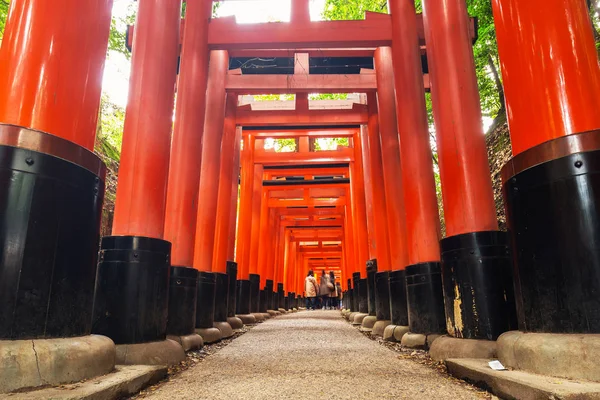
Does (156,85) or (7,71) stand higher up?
(156,85)

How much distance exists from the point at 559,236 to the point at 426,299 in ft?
7.99

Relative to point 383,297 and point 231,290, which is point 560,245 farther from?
point 231,290

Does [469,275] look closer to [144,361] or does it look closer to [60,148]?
[144,361]

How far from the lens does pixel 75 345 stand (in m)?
2.02

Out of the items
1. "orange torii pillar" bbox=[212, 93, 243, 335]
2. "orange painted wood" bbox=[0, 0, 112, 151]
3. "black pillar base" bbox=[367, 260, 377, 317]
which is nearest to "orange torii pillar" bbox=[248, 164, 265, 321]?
"orange torii pillar" bbox=[212, 93, 243, 335]

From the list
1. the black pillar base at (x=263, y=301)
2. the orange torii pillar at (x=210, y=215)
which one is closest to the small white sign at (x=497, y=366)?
the orange torii pillar at (x=210, y=215)

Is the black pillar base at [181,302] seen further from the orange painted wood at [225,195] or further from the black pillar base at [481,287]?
the orange painted wood at [225,195]

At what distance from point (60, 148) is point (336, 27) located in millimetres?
4946

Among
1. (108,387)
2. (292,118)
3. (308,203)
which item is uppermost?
(292,118)

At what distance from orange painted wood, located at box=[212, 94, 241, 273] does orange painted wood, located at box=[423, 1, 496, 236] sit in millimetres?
4668

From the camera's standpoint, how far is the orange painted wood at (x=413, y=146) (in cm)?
471

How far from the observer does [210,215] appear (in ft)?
20.1

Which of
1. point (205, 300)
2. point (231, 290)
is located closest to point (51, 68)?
point (205, 300)

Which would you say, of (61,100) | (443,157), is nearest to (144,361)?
(61,100)
